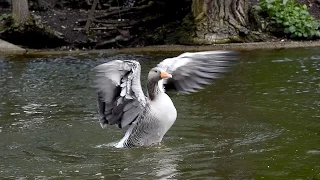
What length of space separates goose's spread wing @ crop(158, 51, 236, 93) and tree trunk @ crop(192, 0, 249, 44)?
772 centimetres

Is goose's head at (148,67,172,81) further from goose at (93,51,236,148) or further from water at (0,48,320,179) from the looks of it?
water at (0,48,320,179)

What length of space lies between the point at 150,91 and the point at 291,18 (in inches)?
380

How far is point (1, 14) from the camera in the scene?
19.9 meters

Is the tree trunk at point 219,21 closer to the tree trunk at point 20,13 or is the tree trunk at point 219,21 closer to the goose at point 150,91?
the tree trunk at point 20,13

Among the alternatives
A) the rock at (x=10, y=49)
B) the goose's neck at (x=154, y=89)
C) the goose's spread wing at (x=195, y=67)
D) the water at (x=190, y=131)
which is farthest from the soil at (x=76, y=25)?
the goose's neck at (x=154, y=89)

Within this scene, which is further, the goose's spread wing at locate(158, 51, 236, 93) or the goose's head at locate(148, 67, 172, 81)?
the goose's spread wing at locate(158, 51, 236, 93)

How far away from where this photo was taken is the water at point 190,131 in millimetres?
5934

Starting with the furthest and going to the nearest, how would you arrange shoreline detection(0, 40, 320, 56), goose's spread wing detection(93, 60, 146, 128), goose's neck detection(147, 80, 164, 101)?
shoreline detection(0, 40, 320, 56) → goose's neck detection(147, 80, 164, 101) → goose's spread wing detection(93, 60, 146, 128)

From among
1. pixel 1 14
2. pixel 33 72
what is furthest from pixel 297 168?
pixel 1 14

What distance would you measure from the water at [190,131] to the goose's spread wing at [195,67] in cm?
55

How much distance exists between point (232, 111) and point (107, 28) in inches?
375

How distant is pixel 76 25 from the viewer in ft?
60.1

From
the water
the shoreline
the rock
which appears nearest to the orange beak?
the water

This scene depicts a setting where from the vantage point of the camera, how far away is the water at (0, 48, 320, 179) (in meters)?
5.93
